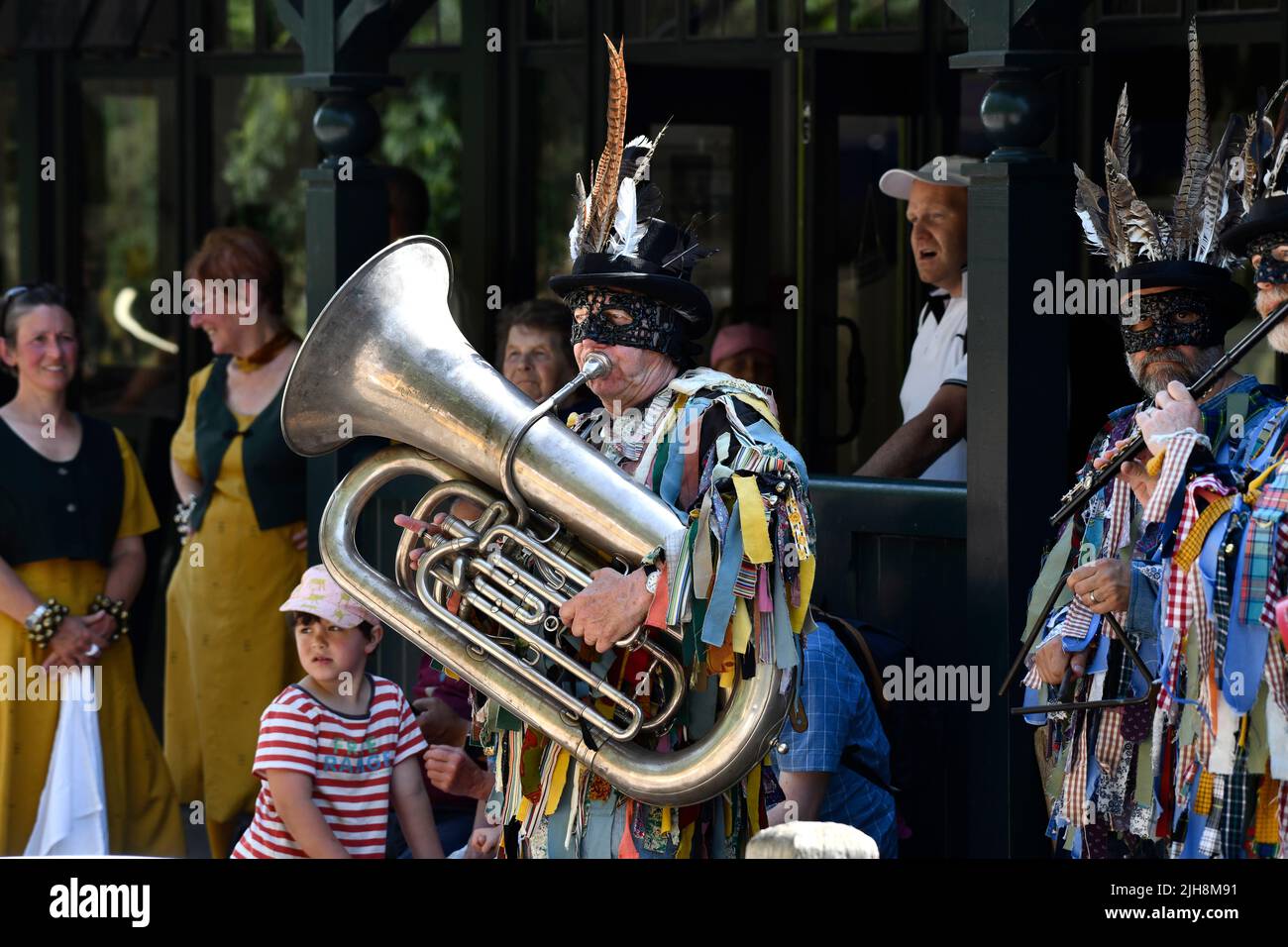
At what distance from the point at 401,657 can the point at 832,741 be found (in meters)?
1.96

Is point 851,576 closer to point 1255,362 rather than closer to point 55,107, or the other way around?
point 1255,362

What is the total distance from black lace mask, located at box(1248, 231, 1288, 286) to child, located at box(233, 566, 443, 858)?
221 cm

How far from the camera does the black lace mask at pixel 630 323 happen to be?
162 inches

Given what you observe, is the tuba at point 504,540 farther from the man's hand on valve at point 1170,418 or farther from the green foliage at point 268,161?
the green foliage at point 268,161

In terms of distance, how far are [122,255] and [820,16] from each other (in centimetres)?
310

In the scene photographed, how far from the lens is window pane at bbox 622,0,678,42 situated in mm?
7703

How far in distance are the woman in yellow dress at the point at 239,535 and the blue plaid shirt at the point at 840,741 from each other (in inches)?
80.4

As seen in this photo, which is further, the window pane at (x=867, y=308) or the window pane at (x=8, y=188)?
the window pane at (x=8, y=188)

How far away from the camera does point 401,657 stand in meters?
6.14

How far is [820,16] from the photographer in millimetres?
7527

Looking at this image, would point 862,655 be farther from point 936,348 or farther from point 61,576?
point 61,576

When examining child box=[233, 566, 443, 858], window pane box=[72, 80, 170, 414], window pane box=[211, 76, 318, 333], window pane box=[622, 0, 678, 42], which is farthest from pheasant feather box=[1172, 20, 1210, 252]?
window pane box=[72, 80, 170, 414]

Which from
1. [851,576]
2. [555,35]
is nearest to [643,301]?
[851,576]

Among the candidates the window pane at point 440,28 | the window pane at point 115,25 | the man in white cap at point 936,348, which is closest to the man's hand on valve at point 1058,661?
the man in white cap at point 936,348
